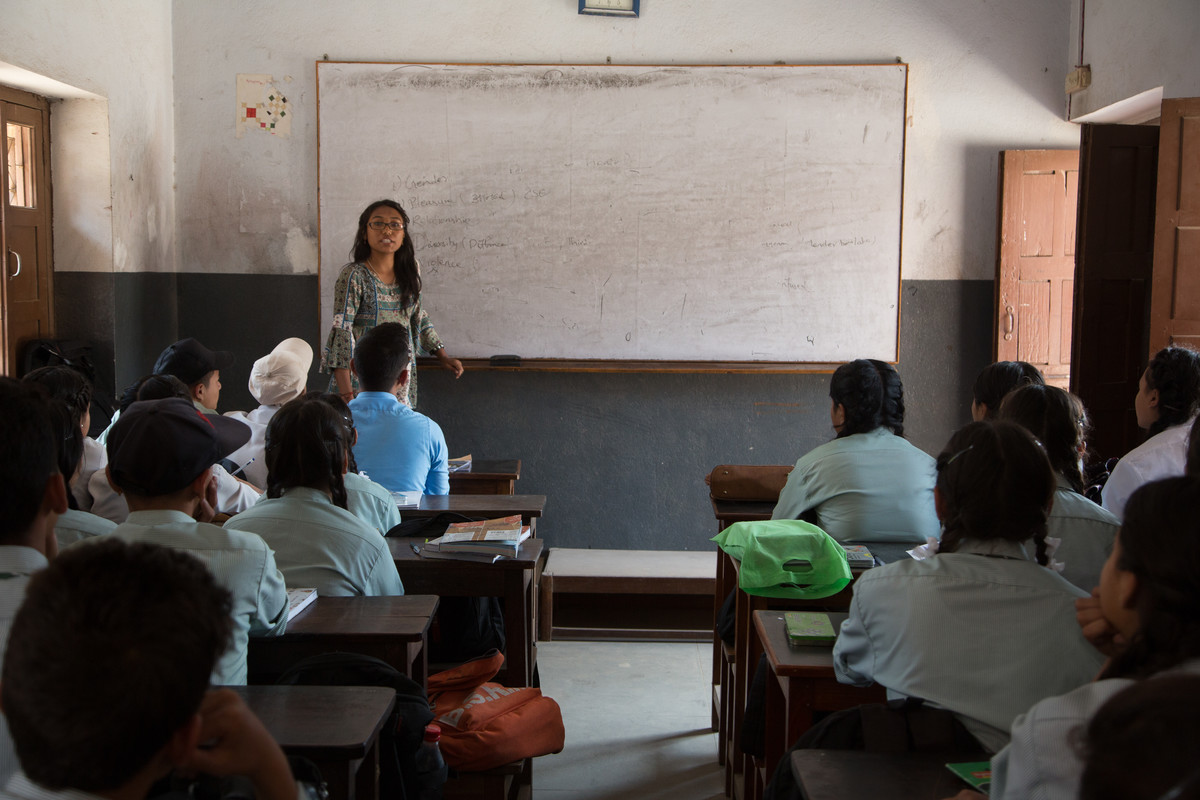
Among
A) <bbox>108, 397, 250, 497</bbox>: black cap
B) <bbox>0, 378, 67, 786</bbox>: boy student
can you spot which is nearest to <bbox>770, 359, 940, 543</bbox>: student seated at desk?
<bbox>108, 397, 250, 497</bbox>: black cap

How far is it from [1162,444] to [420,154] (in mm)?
3258

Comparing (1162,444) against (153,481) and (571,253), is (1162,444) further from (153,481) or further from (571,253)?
(571,253)

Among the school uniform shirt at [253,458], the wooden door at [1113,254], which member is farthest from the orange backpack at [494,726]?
the wooden door at [1113,254]

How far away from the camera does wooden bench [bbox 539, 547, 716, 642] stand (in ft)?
12.8

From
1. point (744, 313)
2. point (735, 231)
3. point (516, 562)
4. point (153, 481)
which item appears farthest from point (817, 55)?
point (153, 481)

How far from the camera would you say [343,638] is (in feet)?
5.61

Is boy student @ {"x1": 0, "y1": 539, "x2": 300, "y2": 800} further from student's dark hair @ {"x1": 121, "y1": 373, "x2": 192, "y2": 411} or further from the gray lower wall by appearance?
the gray lower wall

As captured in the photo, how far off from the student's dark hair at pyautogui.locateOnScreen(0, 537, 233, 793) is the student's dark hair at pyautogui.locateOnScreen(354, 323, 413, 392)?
7.08 feet

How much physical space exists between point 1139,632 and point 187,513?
140 centimetres

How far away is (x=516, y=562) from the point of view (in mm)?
2332

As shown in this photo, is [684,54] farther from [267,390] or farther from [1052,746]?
[1052,746]

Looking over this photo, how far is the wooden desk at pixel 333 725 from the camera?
126 cm

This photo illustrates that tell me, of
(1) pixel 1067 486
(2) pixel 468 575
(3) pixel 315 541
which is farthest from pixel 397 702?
(1) pixel 1067 486

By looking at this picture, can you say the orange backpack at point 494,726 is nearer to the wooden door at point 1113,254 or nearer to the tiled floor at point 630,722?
the tiled floor at point 630,722
